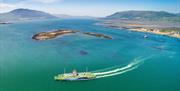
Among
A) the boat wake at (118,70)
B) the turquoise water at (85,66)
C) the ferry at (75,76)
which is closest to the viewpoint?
the turquoise water at (85,66)

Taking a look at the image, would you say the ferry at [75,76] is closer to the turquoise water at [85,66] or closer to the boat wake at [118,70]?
the turquoise water at [85,66]

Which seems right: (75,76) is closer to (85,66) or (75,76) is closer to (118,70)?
(85,66)

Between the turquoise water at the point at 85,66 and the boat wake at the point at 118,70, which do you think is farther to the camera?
the boat wake at the point at 118,70

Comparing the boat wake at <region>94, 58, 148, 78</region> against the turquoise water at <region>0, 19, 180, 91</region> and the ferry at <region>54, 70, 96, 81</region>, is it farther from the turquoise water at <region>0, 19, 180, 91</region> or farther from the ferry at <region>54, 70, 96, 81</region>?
the ferry at <region>54, 70, 96, 81</region>

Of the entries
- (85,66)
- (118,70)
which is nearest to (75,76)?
(85,66)

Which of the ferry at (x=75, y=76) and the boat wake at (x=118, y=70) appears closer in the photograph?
the ferry at (x=75, y=76)

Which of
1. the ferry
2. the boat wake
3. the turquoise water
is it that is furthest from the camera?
the boat wake

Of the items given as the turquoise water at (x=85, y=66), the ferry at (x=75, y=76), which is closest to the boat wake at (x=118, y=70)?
the turquoise water at (x=85, y=66)

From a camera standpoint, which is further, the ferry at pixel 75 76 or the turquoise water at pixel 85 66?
the ferry at pixel 75 76

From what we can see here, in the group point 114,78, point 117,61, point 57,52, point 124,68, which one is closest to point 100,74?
point 114,78

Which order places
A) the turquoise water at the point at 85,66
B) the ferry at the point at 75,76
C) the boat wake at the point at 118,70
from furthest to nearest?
1. the boat wake at the point at 118,70
2. the ferry at the point at 75,76
3. the turquoise water at the point at 85,66

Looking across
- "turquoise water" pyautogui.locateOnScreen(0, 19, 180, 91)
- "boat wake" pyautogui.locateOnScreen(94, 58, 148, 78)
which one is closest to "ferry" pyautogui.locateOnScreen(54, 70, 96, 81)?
"turquoise water" pyautogui.locateOnScreen(0, 19, 180, 91)

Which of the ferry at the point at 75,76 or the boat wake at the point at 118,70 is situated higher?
the ferry at the point at 75,76
